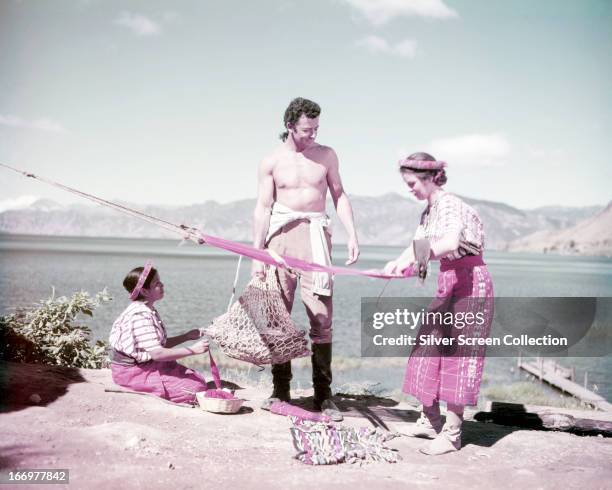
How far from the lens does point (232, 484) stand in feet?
11.4

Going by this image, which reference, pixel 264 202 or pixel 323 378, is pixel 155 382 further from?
pixel 264 202

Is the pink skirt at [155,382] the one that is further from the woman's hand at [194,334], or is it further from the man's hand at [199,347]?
the man's hand at [199,347]

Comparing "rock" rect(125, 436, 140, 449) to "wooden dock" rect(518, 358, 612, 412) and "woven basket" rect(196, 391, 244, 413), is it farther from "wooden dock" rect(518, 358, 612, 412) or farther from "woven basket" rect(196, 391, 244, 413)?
"wooden dock" rect(518, 358, 612, 412)

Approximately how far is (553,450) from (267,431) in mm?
2158

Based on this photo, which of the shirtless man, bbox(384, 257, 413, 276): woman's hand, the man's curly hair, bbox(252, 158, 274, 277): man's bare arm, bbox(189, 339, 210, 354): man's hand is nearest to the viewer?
bbox(384, 257, 413, 276): woman's hand

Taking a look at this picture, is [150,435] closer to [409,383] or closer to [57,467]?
[57,467]

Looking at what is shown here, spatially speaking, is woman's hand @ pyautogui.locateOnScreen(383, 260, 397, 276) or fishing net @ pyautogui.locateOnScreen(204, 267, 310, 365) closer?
woman's hand @ pyautogui.locateOnScreen(383, 260, 397, 276)

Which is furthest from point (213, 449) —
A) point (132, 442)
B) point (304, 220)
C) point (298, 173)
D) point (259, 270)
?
point (298, 173)

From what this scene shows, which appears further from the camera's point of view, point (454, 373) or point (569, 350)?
point (569, 350)

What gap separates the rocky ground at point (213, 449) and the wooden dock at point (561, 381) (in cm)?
816

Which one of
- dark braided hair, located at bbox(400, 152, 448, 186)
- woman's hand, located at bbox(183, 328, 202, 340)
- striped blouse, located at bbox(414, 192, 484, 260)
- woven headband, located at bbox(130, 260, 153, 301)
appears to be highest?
dark braided hair, located at bbox(400, 152, 448, 186)

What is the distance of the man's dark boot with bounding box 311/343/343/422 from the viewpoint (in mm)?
5117

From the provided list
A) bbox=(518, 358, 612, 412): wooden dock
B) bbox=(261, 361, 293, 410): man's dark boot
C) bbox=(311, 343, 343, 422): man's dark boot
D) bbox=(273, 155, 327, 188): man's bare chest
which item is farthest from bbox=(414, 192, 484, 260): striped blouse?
bbox=(518, 358, 612, 412): wooden dock

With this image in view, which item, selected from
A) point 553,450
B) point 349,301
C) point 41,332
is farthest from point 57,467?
point 349,301
